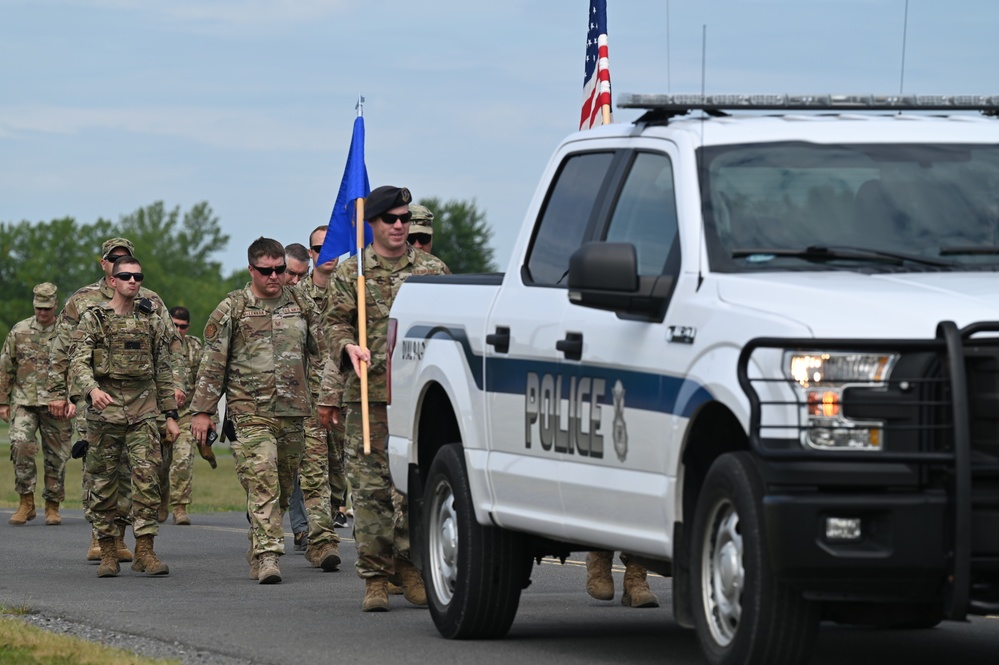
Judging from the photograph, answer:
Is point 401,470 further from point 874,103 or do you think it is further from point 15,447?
point 15,447

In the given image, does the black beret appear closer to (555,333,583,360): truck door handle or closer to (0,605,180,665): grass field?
(0,605,180,665): grass field

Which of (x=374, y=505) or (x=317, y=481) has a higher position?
(x=374, y=505)

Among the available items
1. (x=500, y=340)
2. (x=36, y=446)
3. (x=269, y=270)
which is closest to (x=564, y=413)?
(x=500, y=340)

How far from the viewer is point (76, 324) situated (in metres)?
17.4

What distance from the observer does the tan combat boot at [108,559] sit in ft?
50.8

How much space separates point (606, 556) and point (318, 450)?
16.1ft

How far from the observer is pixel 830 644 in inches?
405

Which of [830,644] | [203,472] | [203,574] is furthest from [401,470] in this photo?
[203,472]

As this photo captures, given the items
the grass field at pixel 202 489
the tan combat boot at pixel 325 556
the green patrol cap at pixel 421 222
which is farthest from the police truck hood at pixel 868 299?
the grass field at pixel 202 489

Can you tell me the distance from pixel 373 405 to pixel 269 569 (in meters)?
2.27

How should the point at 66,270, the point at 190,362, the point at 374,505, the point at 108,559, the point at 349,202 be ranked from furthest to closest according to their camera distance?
the point at 66,270 → the point at 190,362 → the point at 108,559 → the point at 349,202 → the point at 374,505

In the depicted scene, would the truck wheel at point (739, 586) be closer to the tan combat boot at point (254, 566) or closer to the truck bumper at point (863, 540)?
the truck bumper at point (863, 540)

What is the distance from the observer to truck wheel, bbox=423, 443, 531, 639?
33.8 ft

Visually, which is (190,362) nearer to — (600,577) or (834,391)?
(600,577)
